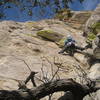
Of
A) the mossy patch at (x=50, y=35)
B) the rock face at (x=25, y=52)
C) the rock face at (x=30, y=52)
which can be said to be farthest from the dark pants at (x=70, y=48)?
the mossy patch at (x=50, y=35)

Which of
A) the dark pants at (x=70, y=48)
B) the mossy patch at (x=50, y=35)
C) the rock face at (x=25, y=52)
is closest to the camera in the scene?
the rock face at (x=25, y=52)

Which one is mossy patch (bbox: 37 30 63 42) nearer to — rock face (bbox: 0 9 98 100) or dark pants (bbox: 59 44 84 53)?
rock face (bbox: 0 9 98 100)

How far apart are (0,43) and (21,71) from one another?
6426mm

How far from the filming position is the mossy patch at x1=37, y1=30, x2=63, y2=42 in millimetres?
30423

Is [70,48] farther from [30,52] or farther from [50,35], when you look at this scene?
[50,35]

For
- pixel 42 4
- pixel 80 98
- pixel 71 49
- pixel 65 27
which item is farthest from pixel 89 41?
pixel 42 4

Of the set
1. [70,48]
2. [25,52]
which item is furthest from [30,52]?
[70,48]

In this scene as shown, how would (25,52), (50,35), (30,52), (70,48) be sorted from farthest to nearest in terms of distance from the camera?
(50,35) < (70,48) < (30,52) < (25,52)

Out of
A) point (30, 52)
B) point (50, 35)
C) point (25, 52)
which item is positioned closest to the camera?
point (25, 52)

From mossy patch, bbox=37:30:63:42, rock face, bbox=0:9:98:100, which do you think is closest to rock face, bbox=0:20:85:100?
rock face, bbox=0:9:98:100

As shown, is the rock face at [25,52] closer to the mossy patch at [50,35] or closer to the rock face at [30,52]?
the rock face at [30,52]

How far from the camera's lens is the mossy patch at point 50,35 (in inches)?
1198

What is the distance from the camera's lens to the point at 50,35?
30688mm

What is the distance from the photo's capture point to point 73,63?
24.5 metres
